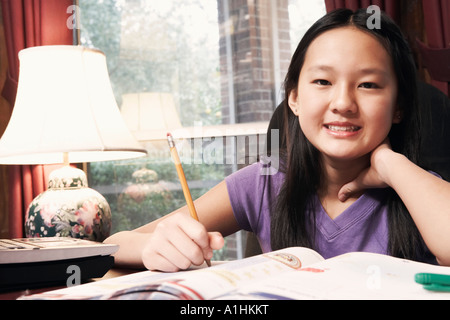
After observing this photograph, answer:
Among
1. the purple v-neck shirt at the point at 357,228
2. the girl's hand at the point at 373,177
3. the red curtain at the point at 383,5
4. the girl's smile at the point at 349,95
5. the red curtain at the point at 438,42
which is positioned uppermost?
the red curtain at the point at 383,5

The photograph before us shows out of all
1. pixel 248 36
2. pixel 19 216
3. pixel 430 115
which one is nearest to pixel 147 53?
pixel 248 36

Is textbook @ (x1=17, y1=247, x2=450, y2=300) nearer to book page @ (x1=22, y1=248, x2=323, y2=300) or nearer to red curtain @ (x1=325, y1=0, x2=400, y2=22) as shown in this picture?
book page @ (x1=22, y1=248, x2=323, y2=300)

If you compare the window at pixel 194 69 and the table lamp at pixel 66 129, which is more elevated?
the window at pixel 194 69

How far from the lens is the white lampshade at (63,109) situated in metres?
1.32

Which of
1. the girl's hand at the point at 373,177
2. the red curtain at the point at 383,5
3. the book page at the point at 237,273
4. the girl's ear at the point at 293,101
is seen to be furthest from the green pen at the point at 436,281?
the red curtain at the point at 383,5

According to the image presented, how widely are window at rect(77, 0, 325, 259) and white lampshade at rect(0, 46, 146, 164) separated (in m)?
1.18

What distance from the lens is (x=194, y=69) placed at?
2670 mm

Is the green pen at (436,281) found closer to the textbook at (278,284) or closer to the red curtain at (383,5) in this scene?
the textbook at (278,284)

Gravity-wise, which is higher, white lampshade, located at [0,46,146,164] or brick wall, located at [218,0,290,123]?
brick wall, located at [218,0,290,123]

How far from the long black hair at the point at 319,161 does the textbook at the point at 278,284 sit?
43 centimetres

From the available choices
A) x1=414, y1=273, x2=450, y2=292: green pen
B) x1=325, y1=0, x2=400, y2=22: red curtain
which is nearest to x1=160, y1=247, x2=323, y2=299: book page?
x1=414, y1=273, x2=450, y2=292: green pen

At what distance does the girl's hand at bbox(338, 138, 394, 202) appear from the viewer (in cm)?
95

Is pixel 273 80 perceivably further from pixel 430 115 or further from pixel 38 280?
pixel 38 280

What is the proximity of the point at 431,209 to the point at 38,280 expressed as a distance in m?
0.62
